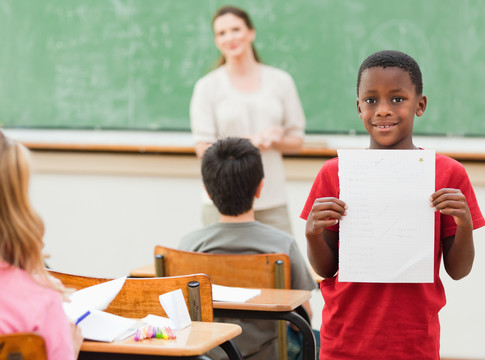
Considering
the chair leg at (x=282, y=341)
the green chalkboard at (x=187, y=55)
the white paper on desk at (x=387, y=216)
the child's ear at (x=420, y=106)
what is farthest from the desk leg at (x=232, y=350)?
the green chalkboard at (x=187, y=55)

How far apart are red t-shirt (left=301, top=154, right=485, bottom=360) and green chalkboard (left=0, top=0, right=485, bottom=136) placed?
8.36ft

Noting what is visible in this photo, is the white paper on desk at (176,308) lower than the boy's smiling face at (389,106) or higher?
lower

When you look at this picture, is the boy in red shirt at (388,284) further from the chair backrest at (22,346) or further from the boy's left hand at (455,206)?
the chair backrest at (22,346)

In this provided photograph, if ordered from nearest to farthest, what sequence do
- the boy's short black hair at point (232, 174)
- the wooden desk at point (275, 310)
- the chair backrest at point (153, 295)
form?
the chair backrest at point (153, 295) → the wooden desk at point (275, 310) → the boy's short black hair at point (232, 174)

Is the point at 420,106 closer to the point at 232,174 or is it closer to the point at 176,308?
the point at 176,308

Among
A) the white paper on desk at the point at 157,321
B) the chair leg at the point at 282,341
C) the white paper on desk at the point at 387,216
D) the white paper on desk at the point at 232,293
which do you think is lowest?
the chair leg at the point at 282,341

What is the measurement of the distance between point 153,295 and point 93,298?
0.53 ft

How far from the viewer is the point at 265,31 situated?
14.2 feet

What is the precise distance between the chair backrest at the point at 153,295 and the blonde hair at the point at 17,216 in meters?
0.42

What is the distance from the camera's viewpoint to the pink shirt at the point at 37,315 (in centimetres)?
149

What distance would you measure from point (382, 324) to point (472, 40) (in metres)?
2.78

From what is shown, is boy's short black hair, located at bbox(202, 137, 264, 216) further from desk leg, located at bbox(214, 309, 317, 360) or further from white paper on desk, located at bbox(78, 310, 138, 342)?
white paper on desk, located at bbox(78, 310, 138, 342)

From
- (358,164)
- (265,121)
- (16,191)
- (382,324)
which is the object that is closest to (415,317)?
(382,324)

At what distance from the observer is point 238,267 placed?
242cm
